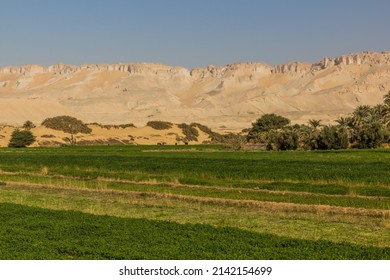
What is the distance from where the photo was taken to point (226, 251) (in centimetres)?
1499

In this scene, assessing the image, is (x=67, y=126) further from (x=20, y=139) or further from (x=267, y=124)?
(x=267, y=124)

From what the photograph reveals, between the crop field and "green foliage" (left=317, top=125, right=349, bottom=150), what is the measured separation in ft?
96.9

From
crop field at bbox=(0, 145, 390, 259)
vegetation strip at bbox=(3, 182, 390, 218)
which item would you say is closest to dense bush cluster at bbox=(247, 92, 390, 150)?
crop field at bbox=(0, 145, 390, 259)

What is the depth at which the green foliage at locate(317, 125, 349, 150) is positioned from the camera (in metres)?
74.4

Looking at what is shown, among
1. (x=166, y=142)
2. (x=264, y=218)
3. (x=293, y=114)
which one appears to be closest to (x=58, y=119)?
(x=166, y=142)

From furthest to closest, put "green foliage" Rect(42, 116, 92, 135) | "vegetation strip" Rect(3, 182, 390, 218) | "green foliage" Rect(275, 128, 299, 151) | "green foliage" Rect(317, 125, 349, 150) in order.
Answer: "green foliage" Rect(42, 116, 92, 135) → "green foliage" Rect(275, 128, 299, 151) → "green foliage" Rect(317, 125, 349, 150) → "vegetation strip" Rect(3, 182, 390, 218)

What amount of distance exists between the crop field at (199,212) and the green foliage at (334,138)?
29533mm

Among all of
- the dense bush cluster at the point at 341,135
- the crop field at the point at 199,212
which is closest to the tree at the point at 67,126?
the dense bush cluster at the point at 341,135

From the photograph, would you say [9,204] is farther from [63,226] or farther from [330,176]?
[330,176]

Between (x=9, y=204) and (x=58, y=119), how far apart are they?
109919mm

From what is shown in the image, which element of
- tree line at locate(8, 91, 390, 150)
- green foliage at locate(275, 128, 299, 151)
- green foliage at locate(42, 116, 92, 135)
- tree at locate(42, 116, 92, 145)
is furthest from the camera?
green foliage at locate(42, 116, 92, 135)

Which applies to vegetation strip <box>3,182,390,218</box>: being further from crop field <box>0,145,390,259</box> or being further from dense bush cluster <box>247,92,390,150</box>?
dense bush cluster <box>247,92,390,150</box>

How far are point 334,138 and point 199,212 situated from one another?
177ft

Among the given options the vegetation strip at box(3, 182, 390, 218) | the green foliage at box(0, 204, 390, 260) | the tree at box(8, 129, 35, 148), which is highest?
the tree at box(8, 129, 35, 148)
